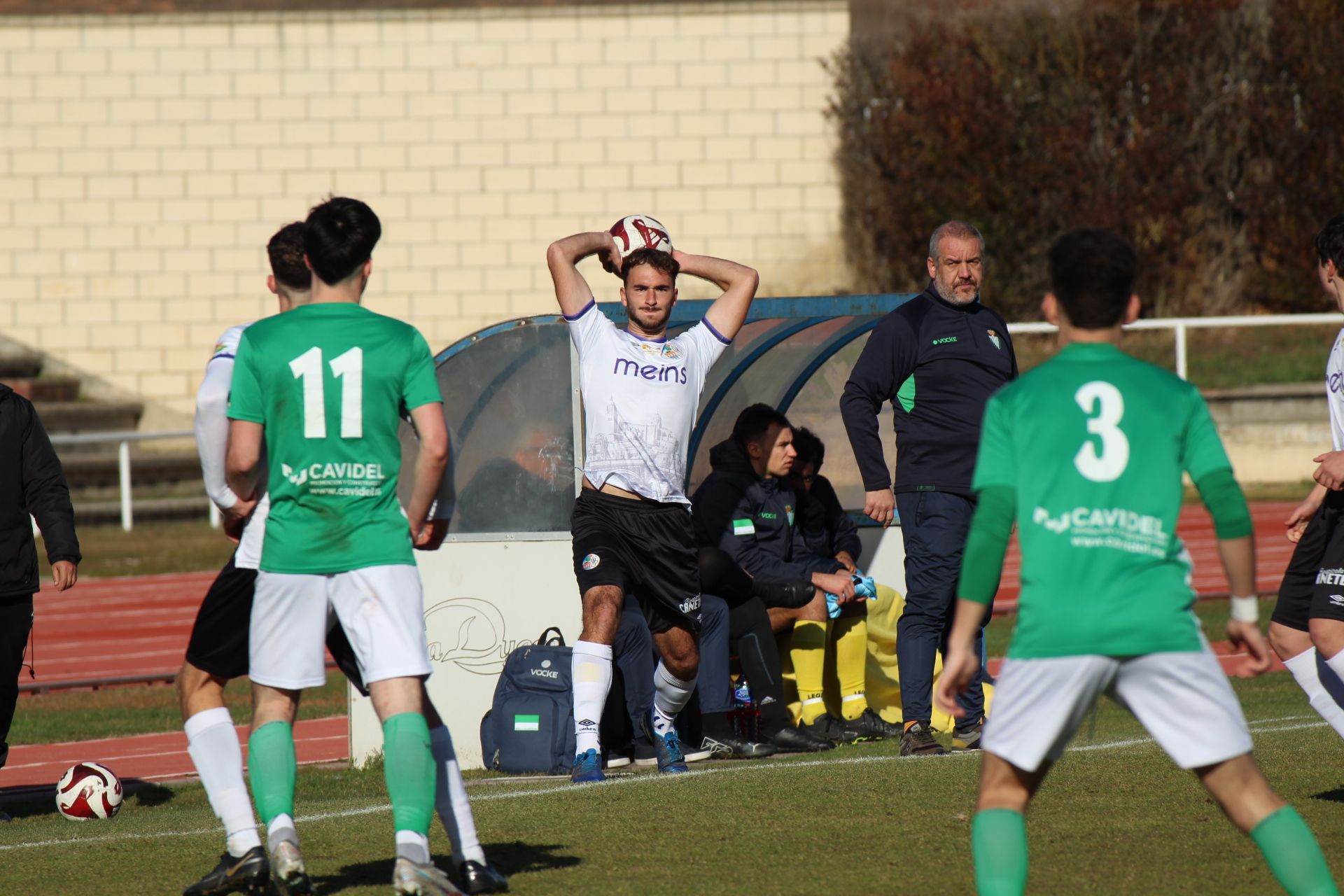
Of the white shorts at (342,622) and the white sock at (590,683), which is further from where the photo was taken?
the white sock at (590,683)

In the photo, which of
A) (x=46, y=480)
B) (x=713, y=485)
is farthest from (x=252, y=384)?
(x=713, y=485)

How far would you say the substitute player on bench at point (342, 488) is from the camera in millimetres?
4988

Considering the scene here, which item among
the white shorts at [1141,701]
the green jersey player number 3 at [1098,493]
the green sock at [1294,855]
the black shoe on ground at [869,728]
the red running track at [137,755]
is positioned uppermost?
the green jersey player number 3 at [1098,493]

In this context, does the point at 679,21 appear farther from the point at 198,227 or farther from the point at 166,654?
the point at 166,654

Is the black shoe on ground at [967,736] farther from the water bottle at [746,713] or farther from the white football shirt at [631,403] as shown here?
the white football shirt at [631,403]

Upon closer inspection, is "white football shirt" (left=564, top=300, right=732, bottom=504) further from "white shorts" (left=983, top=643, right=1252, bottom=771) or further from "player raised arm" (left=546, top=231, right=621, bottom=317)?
"white shorts" (left=983, top=643, right=1252, bottom=771)

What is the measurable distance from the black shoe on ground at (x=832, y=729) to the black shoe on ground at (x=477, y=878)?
419 cm

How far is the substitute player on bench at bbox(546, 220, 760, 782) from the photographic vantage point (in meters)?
7.59

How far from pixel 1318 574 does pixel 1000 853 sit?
111 inches

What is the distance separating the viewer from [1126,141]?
79.7 ft

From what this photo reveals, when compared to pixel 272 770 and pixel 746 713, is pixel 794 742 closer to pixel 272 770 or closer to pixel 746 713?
pixel 746 713

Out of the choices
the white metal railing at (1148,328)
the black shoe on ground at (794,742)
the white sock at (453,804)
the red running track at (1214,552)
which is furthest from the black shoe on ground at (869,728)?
the white metal railing at (1148,328)

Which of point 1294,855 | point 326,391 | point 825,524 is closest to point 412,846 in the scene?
point 326,391

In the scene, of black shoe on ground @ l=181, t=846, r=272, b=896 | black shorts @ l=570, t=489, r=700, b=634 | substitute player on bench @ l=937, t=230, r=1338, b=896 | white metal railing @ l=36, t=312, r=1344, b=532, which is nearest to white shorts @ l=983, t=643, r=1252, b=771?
substitute player on bench @ l=937, t=230, r=1338, b=896
